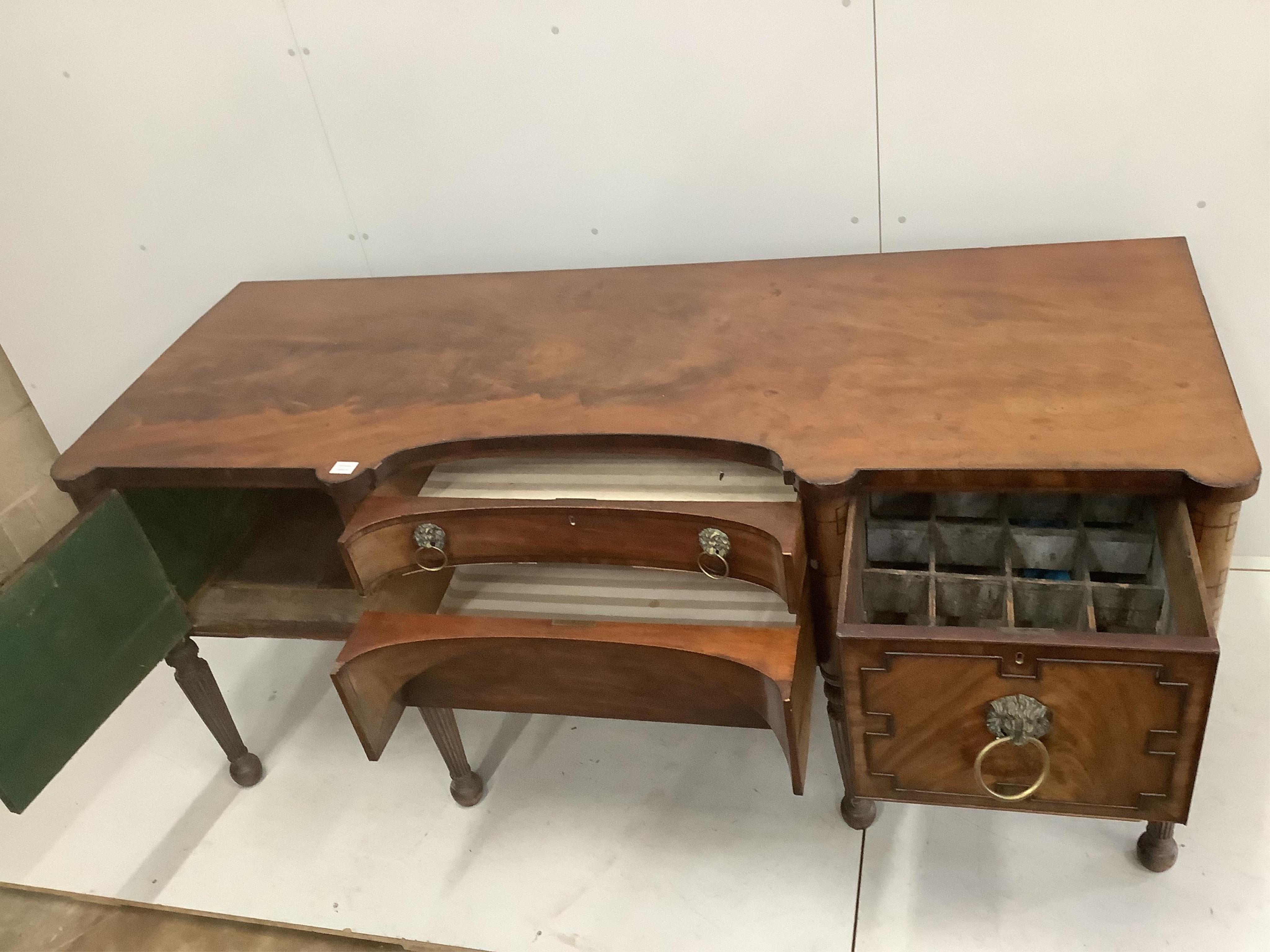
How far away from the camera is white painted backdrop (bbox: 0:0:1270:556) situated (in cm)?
122

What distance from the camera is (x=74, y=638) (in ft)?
3.67

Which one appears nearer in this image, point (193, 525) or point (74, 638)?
point (74, 638)

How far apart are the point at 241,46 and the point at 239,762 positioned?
104 cm

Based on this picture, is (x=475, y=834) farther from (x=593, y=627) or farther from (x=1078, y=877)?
(x=1078, y=877)

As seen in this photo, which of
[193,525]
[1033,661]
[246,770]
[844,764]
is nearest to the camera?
[1033,661]

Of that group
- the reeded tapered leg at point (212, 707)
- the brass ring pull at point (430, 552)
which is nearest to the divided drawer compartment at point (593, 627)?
the brass ring pull at point (430, 552)

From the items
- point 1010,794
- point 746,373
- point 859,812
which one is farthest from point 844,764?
point 746,373

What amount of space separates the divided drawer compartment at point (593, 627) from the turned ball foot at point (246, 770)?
0.45 m

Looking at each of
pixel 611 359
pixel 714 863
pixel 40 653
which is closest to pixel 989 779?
pixel 714 863

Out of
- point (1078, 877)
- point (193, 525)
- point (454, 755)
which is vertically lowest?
point (1078, 877)

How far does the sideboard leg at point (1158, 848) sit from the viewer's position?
3.77 feet

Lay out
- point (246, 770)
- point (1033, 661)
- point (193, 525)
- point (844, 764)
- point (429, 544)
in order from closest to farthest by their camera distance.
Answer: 1. point (1033, 661)
2. point (429, 544)
3. point (844, 764)
4. point (193, 525)
5. point (246, 770)

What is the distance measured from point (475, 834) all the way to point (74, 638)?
57cm

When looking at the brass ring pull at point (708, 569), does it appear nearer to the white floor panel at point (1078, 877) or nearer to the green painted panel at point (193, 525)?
the white floor panel at point (1078, 877)
